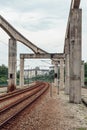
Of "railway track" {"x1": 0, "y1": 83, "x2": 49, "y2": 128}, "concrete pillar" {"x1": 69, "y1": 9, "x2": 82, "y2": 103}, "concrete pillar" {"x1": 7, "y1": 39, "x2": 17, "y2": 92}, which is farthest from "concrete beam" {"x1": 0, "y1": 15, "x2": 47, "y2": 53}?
"concrete pillar" {"x1": 69, "y1": 9, "x2": 82, "y2": 103}

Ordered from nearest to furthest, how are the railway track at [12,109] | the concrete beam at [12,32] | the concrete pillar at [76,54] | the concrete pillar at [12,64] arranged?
the railway track at [12,109], the concrete pillar at [76,54], the concrete beam at [12,32], the concrete pillar at [12,64]

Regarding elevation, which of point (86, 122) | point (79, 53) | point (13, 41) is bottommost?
point (86, 122)

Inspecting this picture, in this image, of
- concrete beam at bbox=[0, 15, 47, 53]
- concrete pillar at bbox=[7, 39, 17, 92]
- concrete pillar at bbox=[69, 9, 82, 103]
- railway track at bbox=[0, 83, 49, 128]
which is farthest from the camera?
concrete pillar at bbox=[7, 39, 17, 92]

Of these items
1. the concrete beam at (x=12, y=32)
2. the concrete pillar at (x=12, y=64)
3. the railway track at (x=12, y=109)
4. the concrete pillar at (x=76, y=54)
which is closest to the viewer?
the railway track at (x=12, y=109)

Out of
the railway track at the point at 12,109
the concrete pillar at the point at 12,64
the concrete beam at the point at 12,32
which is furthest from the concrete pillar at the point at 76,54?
the concrete pillar at the point at 12,64

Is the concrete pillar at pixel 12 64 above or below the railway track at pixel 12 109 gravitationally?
above

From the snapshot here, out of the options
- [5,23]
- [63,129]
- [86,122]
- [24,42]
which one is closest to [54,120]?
[86,122]

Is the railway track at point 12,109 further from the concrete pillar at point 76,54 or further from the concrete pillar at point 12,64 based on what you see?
the concrete pillar at point 12,64

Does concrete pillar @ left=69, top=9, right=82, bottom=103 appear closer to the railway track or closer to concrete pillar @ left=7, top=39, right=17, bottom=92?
the railway track

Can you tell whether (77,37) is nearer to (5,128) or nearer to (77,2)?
(77,2)

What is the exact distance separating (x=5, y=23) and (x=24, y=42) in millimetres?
13350

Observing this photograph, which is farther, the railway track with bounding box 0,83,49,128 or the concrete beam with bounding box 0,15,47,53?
the concrete beam with bounding box 0,15,47,53

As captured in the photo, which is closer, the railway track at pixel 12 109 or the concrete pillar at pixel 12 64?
the railway track at pixel 12 109

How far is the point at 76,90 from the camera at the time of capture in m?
29.8
